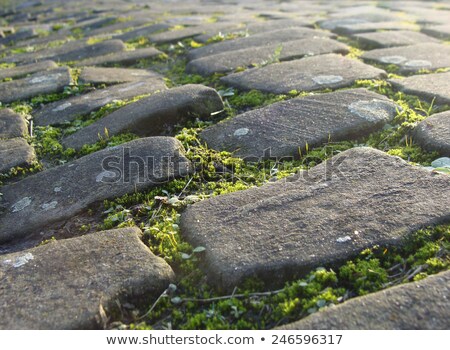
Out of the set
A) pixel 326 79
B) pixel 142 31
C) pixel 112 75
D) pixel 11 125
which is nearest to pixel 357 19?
pixel 142 31

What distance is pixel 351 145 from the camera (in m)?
1.88

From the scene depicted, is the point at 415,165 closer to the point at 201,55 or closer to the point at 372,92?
the point at 372,92

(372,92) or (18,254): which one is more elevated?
(372,92)

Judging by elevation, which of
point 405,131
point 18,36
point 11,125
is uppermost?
point 405,131

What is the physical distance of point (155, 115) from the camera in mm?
2197

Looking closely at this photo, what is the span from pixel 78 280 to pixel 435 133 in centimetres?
133

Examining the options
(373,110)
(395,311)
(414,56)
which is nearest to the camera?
(395,311)

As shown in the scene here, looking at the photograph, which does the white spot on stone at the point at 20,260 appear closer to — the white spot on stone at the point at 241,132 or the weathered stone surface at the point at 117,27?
the white spot on stone at the point at 241,132

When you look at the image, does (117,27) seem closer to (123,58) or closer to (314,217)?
(123,58)

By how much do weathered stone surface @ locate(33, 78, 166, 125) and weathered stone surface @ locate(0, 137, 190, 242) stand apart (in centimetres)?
61

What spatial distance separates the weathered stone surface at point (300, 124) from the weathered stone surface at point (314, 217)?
0.74 feet

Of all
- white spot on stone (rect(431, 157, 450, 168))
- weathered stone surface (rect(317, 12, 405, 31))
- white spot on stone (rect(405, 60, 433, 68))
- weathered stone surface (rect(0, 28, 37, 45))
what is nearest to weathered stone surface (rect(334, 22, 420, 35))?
weathered stone surface (rect(317, 12, 405, 31))
